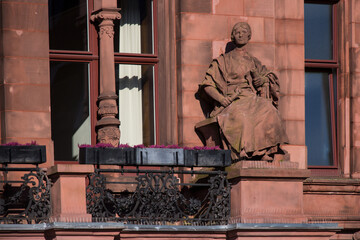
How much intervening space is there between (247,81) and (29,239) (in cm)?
496

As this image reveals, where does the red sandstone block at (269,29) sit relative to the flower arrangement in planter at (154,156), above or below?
above

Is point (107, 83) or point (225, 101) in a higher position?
point (107, 83)

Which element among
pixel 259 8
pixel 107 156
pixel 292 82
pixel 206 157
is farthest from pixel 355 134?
pixel 107 156

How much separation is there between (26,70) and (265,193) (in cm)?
435

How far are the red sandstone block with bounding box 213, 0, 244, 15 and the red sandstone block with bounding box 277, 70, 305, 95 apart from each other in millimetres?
1336

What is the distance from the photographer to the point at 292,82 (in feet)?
67.5

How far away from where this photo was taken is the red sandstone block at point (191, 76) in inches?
775

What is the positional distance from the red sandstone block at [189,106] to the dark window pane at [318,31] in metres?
2.80

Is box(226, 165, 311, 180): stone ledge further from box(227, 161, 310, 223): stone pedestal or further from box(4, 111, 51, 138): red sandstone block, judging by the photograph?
box(4, 111, 51, 138): red sandstone block

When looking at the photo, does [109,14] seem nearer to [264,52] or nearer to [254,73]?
[254,73]

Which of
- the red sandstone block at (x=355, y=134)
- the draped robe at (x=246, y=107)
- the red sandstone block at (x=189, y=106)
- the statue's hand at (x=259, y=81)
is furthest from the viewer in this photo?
the red sandstone block at (x=355, y=134)

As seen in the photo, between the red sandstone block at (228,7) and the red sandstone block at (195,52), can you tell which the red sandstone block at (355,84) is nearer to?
the red sandstone block at (228,7)

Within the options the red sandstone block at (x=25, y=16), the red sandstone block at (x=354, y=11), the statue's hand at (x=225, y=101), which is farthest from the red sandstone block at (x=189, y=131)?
the red sandstone block at (x=354, y=11)

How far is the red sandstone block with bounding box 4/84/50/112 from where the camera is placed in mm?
18469
